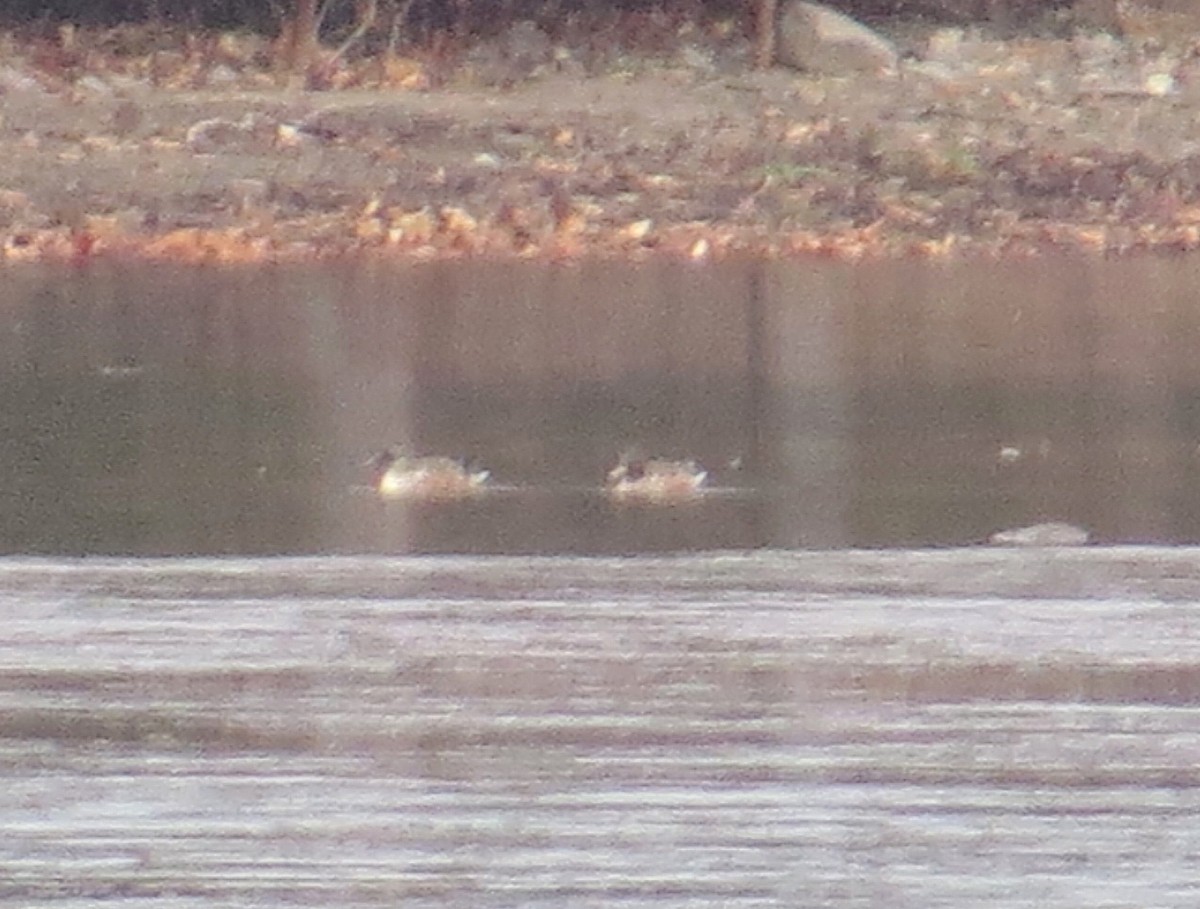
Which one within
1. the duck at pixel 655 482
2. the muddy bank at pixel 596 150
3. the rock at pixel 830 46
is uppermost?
the rock at pixel 830 46

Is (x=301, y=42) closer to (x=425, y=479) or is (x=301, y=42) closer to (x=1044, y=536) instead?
(x=425, y=479)

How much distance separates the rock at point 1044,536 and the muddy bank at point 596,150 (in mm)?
Answer: 4936


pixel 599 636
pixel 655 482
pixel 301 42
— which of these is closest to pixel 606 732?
pixel 599 636

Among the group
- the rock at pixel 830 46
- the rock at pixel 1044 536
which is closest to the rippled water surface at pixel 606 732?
the rock at pixel 1044 536

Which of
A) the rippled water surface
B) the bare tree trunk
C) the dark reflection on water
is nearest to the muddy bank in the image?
the bare tree trunk

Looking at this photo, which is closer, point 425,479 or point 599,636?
point 599,636

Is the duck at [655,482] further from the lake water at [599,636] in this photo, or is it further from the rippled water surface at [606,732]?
the rippled water surface at [606,732]

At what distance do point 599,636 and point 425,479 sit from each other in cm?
186

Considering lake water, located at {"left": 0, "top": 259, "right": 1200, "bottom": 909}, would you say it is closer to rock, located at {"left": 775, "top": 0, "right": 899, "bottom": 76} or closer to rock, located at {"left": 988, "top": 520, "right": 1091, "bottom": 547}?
rock, located at {"left": 988, "top": 520, "right": 1091, "bottom": 547}

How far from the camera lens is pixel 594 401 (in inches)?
292

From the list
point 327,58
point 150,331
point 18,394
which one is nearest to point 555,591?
point 18,394

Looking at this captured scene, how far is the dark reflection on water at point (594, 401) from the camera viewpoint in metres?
5.84

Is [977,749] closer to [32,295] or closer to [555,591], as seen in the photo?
[555,591]

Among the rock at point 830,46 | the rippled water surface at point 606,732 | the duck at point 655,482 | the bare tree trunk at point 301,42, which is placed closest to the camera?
the rippled water surface at point 606,732
